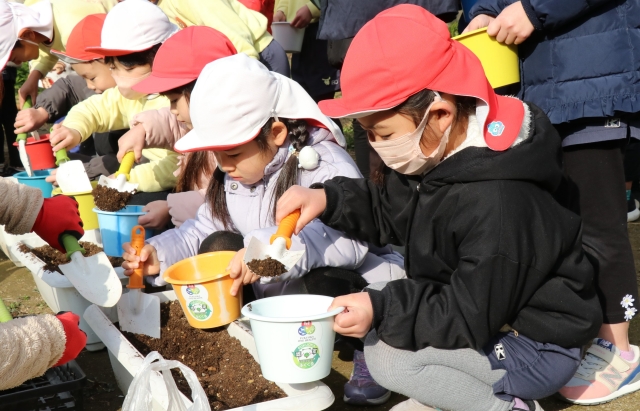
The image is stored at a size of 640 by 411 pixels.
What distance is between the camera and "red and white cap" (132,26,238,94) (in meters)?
2.93

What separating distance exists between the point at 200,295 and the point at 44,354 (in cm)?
74

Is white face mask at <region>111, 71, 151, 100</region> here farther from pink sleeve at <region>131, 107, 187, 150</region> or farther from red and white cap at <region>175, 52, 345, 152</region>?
red and white cap at <region>175, 52, 345, 152</region>

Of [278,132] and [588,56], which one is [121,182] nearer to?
[278,132]

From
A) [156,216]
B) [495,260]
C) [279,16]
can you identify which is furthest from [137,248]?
[279,16]

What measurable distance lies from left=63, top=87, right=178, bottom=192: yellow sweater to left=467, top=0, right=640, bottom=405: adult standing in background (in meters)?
1.96

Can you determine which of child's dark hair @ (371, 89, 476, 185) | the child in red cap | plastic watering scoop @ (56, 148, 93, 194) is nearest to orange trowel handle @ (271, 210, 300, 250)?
child's dark hair @ (371, 89, 476, 185)

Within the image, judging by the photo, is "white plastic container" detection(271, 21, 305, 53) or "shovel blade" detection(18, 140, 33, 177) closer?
"shovel blade" detection(18, 140, 33, 177)

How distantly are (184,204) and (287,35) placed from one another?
1745 mm

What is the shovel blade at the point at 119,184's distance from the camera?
2.97 m

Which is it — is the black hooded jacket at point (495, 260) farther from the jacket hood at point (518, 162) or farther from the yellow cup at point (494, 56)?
the yellow cup at point (494, 56)

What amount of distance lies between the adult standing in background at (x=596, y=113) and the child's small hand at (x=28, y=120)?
2.91 metres

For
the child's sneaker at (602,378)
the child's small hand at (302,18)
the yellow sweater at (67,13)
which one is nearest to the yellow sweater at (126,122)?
the yellow sweater at (67,13)

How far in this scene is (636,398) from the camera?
2.22 m

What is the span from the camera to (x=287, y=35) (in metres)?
4.46
